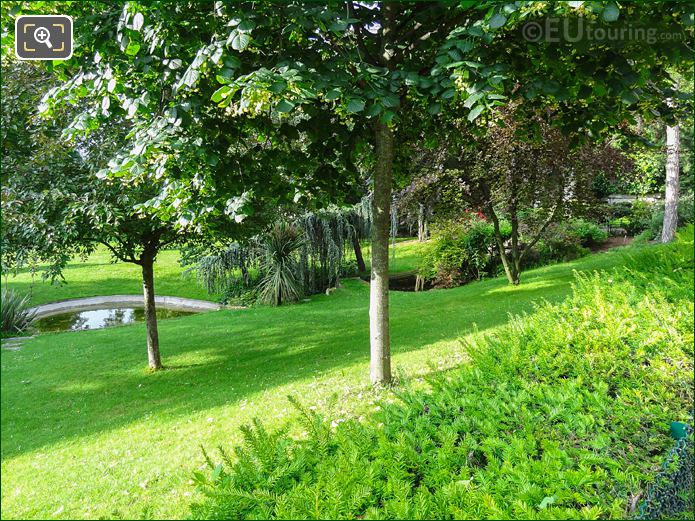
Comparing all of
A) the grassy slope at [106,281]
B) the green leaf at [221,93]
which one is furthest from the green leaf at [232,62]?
the grassy slope at [106,281]

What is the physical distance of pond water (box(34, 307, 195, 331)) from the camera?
396 inches

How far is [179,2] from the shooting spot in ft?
8.76

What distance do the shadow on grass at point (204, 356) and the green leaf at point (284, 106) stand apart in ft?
6.05

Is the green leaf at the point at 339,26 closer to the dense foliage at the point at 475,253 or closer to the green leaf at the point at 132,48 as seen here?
the green leaf at the point at 132,48

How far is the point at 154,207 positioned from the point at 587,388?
10.3 ft

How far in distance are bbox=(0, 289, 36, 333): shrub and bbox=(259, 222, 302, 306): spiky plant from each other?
5.29 m

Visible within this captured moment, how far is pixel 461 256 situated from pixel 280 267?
5.77 m

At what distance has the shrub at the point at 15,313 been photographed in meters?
9.43

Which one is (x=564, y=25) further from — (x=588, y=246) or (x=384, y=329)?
(x=588, y=246)

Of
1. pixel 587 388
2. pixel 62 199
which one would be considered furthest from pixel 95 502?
pixel 62 199

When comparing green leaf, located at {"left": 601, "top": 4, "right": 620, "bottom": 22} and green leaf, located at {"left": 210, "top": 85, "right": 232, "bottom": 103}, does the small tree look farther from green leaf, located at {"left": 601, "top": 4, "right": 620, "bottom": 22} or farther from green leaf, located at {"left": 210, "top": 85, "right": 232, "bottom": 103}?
green leaf, located at {"left": 210, "top": 85, "right": 232, "bottom": 103}

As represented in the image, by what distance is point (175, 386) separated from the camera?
5.82m

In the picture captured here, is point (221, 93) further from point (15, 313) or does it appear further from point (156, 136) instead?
point (15, 313)

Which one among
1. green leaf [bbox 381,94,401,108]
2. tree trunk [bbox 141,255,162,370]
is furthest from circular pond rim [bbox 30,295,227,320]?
green leaf [bbox 381,94,401,108]
